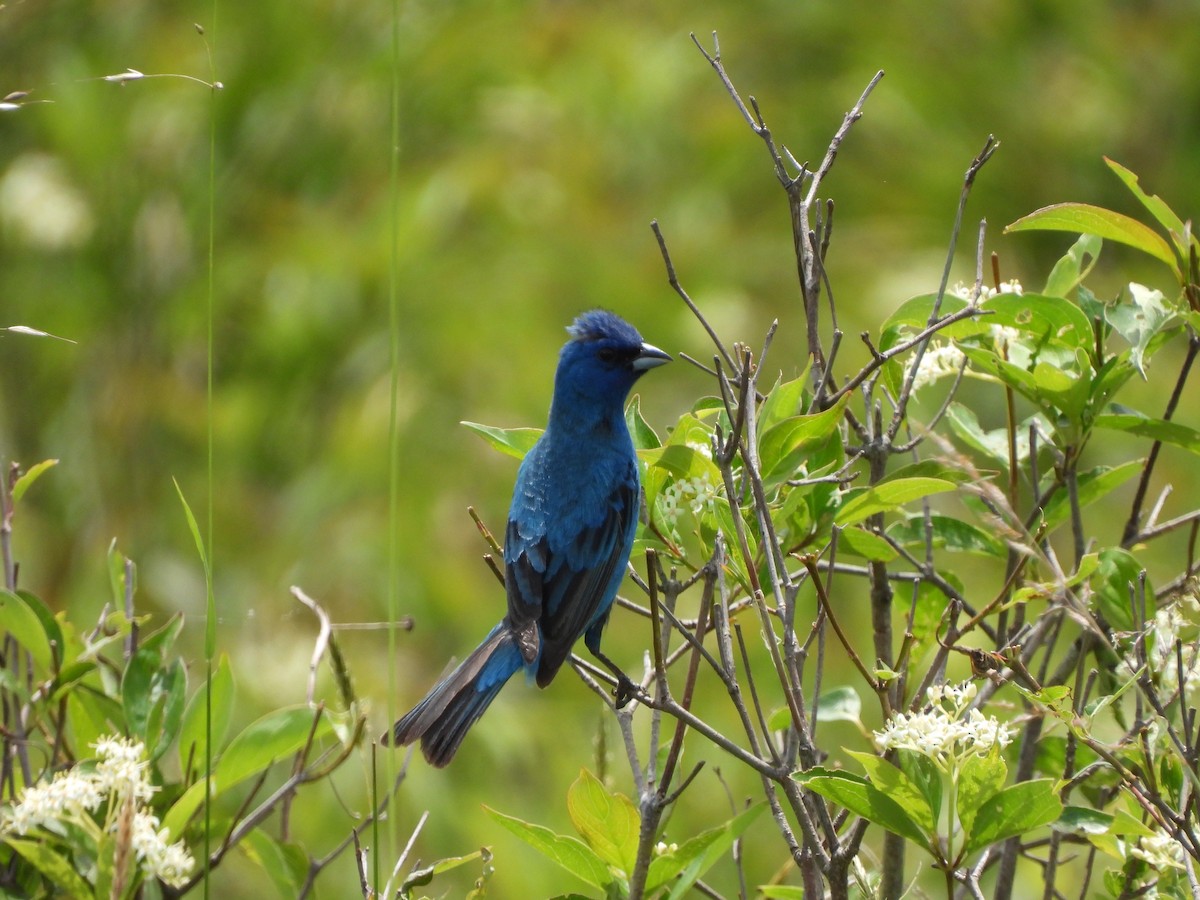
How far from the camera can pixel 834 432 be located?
1.75m

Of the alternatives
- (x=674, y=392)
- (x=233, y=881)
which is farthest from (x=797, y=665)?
(x=674, y=392)

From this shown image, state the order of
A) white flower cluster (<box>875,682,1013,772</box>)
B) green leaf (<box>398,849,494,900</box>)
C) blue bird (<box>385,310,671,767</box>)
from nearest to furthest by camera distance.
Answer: white flower cluster (<box>875,682,1013,772</box>)
green leaf (<box>398,849,494,900</box>)
blue bird (<box>385,310,671,767</box>)

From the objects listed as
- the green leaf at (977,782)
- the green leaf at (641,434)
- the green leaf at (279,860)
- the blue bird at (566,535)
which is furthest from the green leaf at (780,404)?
the green leaf at (279,860)

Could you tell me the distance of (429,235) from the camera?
5609 mm

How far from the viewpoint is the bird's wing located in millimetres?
2664

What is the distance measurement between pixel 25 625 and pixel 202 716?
258mm

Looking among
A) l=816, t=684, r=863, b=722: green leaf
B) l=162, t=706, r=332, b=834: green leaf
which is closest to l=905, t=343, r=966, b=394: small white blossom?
l=816, t=684, r=863, b=722: green leaf

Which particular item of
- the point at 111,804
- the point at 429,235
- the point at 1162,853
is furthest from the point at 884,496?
the point at 429,235

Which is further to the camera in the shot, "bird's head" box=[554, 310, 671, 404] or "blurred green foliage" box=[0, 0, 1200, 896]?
"blurred green foliage" box=[0, 0, 1200, 896]

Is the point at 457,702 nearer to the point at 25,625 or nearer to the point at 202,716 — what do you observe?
the point at 202,716

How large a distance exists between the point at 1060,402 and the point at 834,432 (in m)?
0.30

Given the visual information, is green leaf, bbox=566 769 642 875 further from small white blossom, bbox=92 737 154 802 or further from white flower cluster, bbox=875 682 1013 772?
small white blossom, bbox=92 737 154 802

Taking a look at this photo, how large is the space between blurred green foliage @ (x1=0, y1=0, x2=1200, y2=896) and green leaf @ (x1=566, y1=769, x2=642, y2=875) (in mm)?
2505

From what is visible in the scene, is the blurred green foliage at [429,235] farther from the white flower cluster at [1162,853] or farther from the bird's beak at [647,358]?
the white flower cluster at [1162,853]
